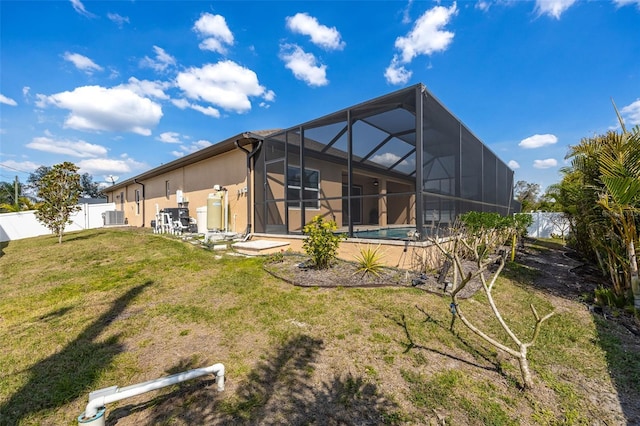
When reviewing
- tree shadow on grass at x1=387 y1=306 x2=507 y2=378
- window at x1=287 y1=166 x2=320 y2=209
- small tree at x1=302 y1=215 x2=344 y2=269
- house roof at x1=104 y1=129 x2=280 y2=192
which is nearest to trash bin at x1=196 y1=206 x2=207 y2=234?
house roof at x1=104 y1=129 x2=280 y2=192

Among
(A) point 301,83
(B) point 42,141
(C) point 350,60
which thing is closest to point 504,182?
(C) point 350,60

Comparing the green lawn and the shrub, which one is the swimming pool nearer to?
the shrub

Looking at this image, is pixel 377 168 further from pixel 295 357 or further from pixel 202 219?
pixel 295 357

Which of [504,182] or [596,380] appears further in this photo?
[504,182]

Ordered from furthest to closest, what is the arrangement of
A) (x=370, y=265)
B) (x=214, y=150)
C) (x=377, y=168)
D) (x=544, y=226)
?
(x=544, y=226) → (x=214, y=150) → (x=377, y=168) → (x=370, y=265)

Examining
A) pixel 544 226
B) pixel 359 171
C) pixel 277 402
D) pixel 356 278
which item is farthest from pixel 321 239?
pixel 544 226

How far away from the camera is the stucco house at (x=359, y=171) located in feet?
19.4

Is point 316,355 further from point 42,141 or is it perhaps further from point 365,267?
point 42,141

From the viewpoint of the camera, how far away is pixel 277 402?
6.31 feet

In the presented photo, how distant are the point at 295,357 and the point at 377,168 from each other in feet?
23.6

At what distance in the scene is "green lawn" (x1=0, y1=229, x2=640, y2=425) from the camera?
187 cm

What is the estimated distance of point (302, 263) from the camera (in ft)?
19.2

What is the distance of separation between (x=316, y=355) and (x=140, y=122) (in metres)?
25.6

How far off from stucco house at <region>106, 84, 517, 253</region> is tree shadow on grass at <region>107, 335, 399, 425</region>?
3751 millimetres
